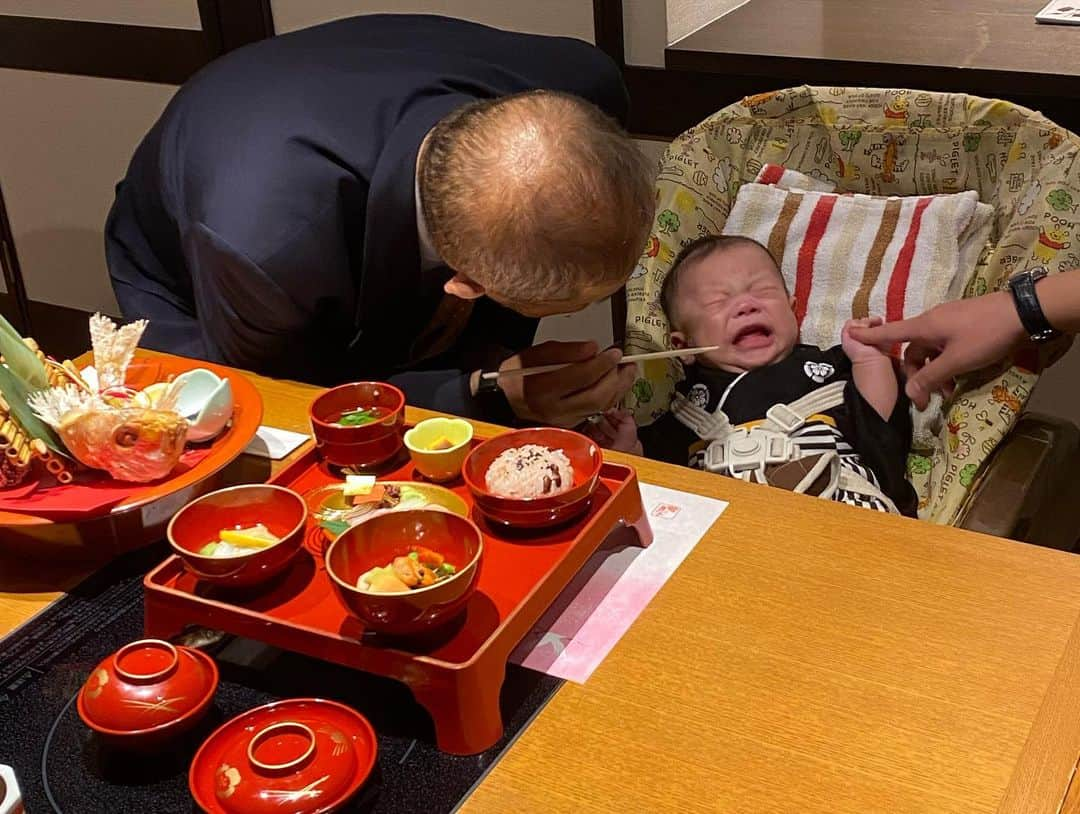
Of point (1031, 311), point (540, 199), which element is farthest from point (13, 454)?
point (1031, 311)

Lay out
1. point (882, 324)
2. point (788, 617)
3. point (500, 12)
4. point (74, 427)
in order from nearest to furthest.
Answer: point (788, 617)
point (74, 427)
point (882, 324)
point (500, 12)

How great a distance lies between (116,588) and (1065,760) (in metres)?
0.88

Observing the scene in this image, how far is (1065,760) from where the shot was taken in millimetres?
907

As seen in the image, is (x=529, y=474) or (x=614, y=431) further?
(x=614, y=431)

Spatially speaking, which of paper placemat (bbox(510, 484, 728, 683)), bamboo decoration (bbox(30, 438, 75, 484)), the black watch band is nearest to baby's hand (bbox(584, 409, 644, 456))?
the black watch band

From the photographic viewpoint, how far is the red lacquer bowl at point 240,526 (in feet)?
3.45

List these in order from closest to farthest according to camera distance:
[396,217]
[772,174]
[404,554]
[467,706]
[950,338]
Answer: [467,706]
[404,554]
[396,217]
[950,338]
[772,174]

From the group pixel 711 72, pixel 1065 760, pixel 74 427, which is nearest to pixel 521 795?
pixel 1065 760

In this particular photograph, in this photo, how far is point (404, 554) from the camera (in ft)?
3.48

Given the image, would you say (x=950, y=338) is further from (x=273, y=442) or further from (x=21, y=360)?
(x=21, y=360)

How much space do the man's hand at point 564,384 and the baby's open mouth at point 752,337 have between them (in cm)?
35

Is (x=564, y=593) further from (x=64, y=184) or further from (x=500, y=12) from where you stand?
(x=64, y=184)

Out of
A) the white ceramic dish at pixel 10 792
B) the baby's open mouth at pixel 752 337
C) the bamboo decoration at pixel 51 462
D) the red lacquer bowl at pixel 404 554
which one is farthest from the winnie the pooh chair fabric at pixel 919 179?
the white ceramic dish at pixel 10 792

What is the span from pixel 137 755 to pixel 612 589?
447 millimetres
